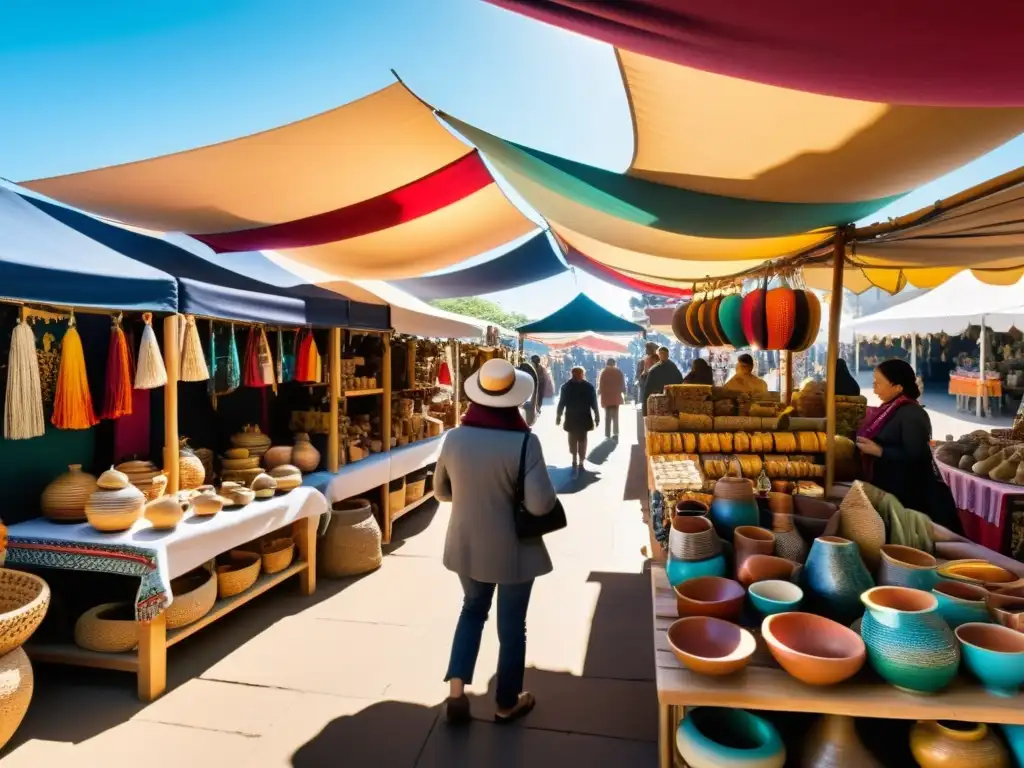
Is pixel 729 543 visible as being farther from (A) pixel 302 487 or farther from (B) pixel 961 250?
(B) pixel 961 250

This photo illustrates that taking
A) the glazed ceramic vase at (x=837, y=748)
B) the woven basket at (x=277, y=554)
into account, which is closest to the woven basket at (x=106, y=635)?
the woven basket at (x=277, y=554)

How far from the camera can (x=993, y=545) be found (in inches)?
142

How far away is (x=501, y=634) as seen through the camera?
7.68 feet

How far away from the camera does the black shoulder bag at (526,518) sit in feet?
7.41

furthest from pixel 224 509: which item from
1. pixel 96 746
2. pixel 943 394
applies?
pixel 943 394

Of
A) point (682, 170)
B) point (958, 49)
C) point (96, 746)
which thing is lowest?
point (96, 746)

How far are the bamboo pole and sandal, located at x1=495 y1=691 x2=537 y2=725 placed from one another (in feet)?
6.56

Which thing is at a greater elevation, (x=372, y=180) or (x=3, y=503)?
(x=372, y=180)

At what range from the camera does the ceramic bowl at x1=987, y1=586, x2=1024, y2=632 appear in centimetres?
147

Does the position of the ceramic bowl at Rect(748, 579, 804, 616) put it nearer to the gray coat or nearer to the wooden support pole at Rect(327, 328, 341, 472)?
the gray coat

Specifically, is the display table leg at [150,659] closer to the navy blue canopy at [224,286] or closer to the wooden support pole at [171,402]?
the wooden support pole at [171,402]

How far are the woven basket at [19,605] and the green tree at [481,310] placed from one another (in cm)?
2949

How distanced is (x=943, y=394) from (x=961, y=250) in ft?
53.6

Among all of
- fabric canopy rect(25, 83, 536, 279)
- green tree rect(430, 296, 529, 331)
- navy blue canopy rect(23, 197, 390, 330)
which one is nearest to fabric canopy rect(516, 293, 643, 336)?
fabric canopy rect(25, 83, 536, 279)
